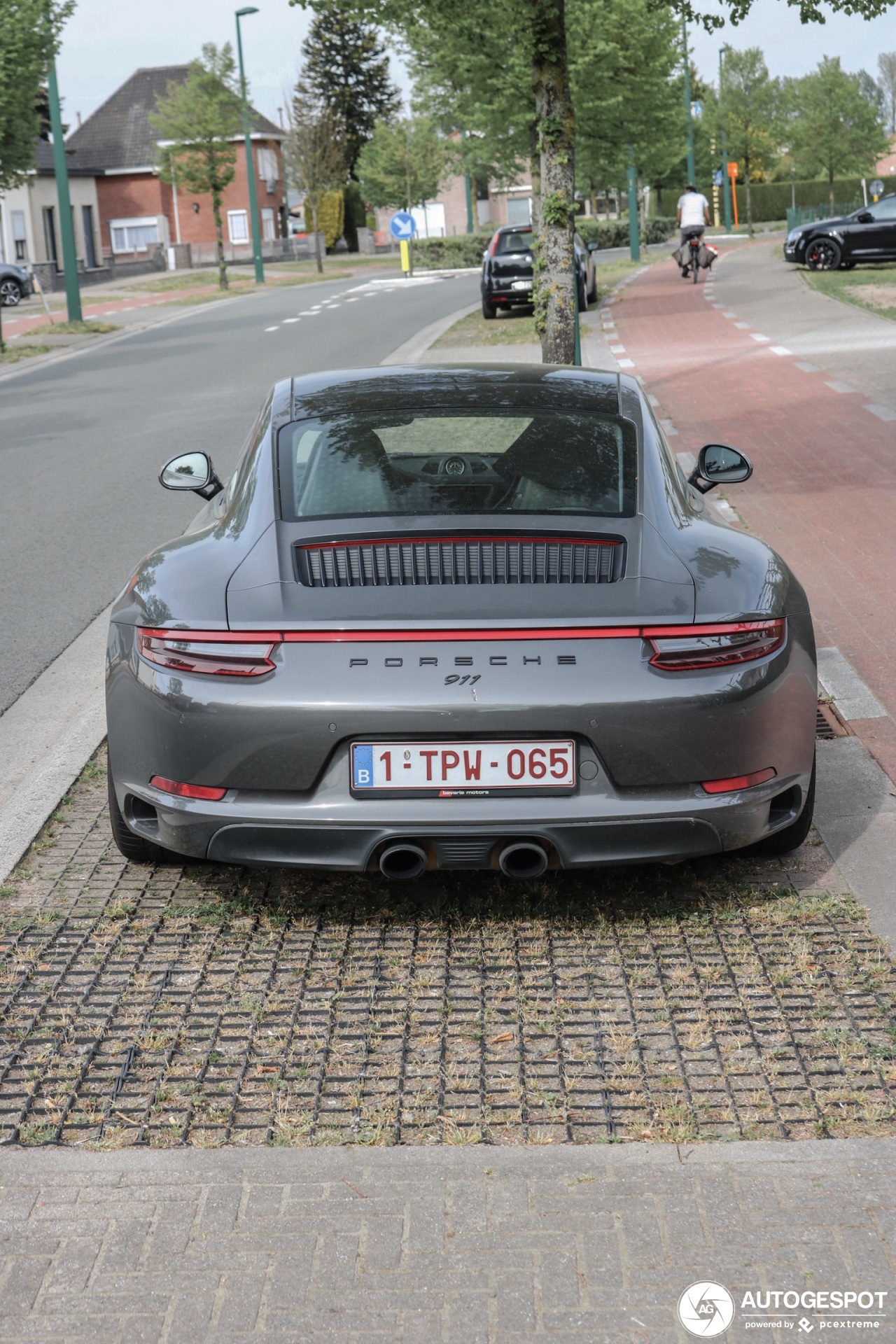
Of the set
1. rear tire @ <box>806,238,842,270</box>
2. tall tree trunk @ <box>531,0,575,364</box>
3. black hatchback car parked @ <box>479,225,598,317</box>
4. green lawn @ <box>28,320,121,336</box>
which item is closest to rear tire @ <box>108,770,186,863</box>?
tall tree trunk @ <box>531,0,575,364</box>

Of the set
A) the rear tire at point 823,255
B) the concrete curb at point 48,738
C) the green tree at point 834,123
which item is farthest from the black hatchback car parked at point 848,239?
the green tree at point 834,123

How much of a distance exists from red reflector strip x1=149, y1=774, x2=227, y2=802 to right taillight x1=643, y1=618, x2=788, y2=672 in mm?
1107

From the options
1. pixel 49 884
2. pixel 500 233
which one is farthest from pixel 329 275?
pixel 49 884

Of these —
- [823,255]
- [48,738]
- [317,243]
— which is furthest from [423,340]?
[317,243]

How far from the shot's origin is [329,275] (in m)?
54.6

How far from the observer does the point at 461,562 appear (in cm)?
373

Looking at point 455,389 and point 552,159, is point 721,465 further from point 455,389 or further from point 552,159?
point 552,159

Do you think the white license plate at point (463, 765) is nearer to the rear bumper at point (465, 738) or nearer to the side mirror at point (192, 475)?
the rear bumper at point (465, 738)

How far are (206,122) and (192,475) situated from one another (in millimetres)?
47055

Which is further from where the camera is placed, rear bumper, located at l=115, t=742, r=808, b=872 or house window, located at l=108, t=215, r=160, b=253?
house window, located at l=108, t=215, r=160, b=253

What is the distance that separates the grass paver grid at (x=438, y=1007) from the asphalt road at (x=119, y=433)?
2494 mm

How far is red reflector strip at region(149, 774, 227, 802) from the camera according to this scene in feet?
12.3

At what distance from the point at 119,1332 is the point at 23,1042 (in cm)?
111

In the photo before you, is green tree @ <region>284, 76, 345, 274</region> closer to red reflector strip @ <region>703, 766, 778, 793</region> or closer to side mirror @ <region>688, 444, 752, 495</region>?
side mirror @ <region>688, 444, 752, 495</region>
